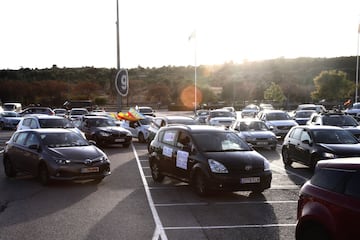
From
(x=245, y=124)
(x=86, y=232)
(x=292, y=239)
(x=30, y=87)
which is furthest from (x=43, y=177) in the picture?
(x=30, y=87)

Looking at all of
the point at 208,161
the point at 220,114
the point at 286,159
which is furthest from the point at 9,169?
the point at 220,114

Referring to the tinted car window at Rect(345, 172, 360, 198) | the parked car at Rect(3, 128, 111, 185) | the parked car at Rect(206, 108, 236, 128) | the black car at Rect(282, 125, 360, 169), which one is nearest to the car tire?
the parked car at Rect(3, 128, 111, 185)

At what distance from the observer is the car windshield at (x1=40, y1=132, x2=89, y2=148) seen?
43.8 feet

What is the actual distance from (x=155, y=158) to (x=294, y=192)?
3814mm

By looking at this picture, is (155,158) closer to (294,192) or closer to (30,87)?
(294,192)

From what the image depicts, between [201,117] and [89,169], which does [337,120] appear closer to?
[89,169]

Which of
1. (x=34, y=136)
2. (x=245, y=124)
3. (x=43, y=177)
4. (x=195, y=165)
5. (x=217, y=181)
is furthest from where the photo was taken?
(x=245, y=124)

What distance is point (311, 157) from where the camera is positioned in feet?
47.0

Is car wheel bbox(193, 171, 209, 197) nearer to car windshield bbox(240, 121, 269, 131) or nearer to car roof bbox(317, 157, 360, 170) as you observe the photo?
car roof bbox(317, 157, 360, 170)

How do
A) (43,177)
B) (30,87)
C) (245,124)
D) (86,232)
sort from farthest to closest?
(30,87) < (245,124) < (43,177) < (86,232)

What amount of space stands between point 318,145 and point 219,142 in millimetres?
3955

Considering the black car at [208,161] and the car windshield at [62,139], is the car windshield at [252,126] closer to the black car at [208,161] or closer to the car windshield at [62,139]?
the black car at [208,161]

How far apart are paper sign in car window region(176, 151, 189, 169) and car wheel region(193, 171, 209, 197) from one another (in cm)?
60

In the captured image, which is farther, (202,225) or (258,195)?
(258,195)
